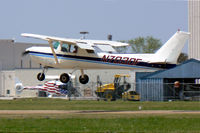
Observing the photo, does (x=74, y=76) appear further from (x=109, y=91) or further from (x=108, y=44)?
(x=108, y=44)

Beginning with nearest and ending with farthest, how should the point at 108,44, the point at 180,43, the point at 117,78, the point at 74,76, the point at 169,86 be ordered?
the point at 180,43, the point at 108,44, the point at 169,86, the point at 117,78, the point at 74,76

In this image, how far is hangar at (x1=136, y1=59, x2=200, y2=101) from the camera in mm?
45281

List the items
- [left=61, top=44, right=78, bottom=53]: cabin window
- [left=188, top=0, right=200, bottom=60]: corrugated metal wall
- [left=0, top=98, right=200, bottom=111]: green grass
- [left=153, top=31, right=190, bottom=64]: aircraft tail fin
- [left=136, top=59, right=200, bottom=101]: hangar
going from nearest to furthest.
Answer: [left=153, top=31, right=190, bottom=64]: aircraft tail fin < [left=61, top=44, right=78, bottom=53]: cabin window < [left=0, top=98, right=200, bottom=111]: green grass < [left=136, top=59, right=200, bottom=101]: hangar < [left=188, top=0, right=200, bottom=60]: corrugated metal wall

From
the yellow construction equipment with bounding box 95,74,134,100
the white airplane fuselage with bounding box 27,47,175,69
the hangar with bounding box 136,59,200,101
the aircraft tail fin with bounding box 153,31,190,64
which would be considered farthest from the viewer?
the yellow construction equipment with bounding box 95,74,134,100

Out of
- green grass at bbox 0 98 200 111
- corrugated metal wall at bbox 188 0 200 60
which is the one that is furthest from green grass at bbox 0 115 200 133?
→ corrugated metal wall at bbox 188 0 200 60

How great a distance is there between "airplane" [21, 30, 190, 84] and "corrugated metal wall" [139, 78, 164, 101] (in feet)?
43.4

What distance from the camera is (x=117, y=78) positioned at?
52344 mm

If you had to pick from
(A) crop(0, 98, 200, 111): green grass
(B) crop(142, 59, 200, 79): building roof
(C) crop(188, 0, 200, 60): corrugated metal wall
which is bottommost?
(A) crop(0, 98, 200, 111): green grass

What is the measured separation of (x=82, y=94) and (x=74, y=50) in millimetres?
22160

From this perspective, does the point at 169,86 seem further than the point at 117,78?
No

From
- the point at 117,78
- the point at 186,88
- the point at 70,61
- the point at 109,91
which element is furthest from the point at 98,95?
the point at 70,61

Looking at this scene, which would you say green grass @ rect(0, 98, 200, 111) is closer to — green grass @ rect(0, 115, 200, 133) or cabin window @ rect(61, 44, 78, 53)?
cabin window @ rect(61, 44, 78, 53)

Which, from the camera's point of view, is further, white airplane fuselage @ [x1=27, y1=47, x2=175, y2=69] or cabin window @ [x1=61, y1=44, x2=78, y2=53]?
cabin window @ [x1=61, y1=44, x2=78, y2=53]

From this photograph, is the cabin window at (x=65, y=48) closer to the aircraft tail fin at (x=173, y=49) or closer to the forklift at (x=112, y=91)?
the aircraft tail fin at (x=173, y=49)
